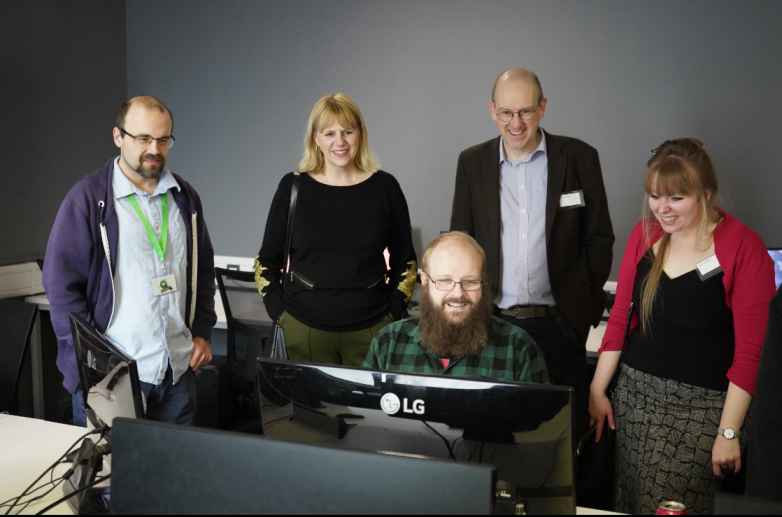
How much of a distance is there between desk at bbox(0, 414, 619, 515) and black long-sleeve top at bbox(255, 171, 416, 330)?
83 centimetres

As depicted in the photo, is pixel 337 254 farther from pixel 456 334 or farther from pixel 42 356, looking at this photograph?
pixel 42 356

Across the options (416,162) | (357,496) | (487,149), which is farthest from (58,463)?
(416,162)

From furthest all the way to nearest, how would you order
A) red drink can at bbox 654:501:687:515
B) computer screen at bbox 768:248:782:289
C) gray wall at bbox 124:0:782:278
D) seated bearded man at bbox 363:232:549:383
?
gray wall at bbox 124:0:782:278, computer screen at bbox 768:248:782:289, seated bearded man at bbox 363:232:549:383, red drink can at bbox 654:501:687:515

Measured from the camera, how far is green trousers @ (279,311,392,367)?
106 inches

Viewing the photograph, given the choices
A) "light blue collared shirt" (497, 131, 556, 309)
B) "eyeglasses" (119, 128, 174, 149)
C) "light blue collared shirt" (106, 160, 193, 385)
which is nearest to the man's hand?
"light blue collared shirt" (106, 160, 193, 385)

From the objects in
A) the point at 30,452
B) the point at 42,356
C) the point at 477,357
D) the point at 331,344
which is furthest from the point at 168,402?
the point at 42,356

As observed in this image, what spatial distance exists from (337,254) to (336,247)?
0.02m

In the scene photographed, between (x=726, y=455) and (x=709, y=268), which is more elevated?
(x=709, y=268)

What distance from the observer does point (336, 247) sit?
2723 mm

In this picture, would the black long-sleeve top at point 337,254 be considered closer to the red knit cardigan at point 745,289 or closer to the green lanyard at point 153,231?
the green lanyard at point 153,231

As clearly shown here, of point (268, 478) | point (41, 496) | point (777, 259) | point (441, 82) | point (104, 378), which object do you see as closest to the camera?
point (268, 478)

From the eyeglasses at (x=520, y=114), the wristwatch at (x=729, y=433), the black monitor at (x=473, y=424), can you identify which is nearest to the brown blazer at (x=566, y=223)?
the eyeglasses at (x=520, y=114)

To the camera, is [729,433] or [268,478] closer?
[268,478]

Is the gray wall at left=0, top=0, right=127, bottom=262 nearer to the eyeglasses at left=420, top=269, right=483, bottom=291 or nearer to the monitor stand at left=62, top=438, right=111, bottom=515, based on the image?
the monitor stand at left=62, top=438, right=111, bottom=515
